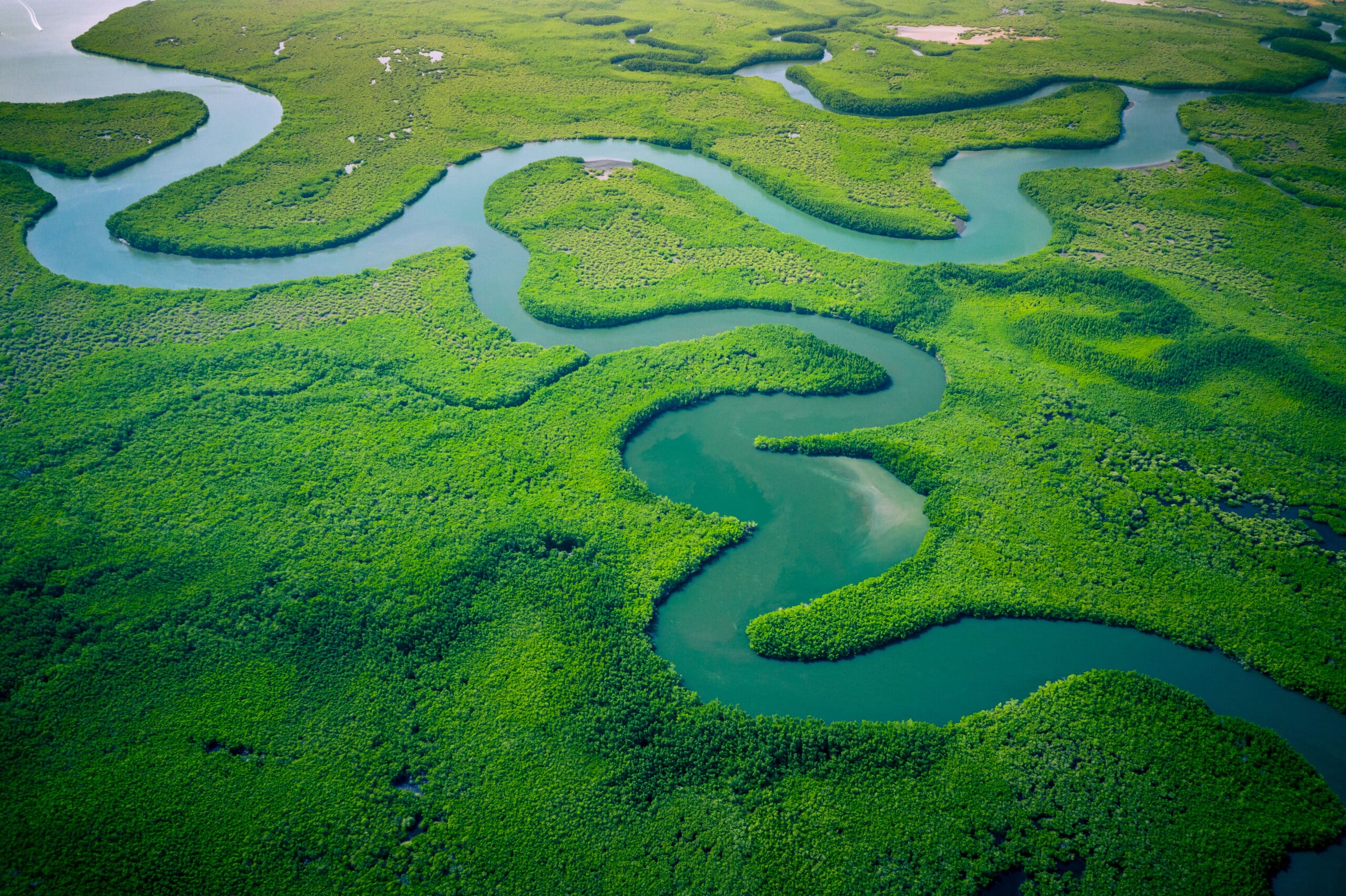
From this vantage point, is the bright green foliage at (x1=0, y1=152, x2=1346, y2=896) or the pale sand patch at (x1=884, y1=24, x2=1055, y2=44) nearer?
the bright green foliage at (x1=0, y1=152, x2=1346, y2=896)

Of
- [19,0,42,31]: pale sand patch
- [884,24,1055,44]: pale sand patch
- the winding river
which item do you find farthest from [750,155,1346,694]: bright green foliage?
[19,0,42,31]: pale sand patch

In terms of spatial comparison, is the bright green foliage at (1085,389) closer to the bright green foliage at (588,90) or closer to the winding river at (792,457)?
the winding river at (792,457)

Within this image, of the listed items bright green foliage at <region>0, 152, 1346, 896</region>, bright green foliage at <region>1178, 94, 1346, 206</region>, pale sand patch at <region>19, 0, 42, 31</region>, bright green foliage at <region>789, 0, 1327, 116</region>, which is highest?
pale sand patch at <region>19, 0, 42, 31</region>

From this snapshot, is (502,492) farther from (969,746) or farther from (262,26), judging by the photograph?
(262,26)

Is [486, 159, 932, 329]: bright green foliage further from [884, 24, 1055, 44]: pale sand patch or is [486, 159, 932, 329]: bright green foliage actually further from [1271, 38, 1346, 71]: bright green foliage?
[1271, 38, 1346, 71]: bright green foliage

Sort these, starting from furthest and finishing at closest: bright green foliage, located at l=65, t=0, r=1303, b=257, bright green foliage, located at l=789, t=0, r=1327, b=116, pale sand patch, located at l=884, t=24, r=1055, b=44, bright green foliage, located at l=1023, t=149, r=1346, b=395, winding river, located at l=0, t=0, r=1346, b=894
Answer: pale sand patch, located at l=884, t=24, r=1055, b=44, bright green foliage, located at l=789, t=0, r=1327, b=116, bright green foliage, located at l=65, t=0, r=1303, b=257, bright green foliage, located at l=1023, t=149, r=1346, b=395, winding river, located at l=0, t=0, r=1346, b=894

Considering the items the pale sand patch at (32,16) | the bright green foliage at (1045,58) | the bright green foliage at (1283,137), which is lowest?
the bright green foliage at (1283,137)

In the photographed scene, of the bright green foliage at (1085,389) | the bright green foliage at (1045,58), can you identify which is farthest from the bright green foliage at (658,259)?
the bright green foliage at (1045,58)
